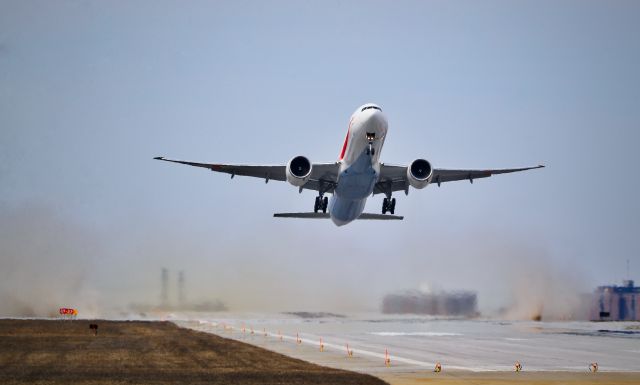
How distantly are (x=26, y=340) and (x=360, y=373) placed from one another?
96.9 feet

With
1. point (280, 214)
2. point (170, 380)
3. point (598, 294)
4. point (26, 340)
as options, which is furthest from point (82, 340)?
point (598, 294)

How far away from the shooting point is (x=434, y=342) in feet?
189

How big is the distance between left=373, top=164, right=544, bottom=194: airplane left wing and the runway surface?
9779mm

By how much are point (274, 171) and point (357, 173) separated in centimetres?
687

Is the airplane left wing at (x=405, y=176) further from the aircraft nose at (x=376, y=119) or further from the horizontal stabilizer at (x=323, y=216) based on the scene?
the aircraft nose at (x=376, y=119)

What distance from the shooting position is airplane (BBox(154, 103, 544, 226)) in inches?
1906

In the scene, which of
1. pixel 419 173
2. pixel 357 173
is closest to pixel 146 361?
pixel 357 173

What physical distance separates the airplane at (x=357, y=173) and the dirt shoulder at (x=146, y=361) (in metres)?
10.2

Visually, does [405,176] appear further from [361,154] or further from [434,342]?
[434,342]

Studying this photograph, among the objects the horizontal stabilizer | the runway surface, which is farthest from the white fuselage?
the runway surface

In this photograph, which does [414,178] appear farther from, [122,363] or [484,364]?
[122,363]

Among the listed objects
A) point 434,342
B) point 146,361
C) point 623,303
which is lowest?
point 146,361

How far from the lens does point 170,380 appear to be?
3438 cm

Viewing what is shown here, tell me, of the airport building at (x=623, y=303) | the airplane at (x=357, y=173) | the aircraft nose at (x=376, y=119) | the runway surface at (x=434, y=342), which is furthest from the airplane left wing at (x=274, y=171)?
the airport building at (x=623, y=303)
